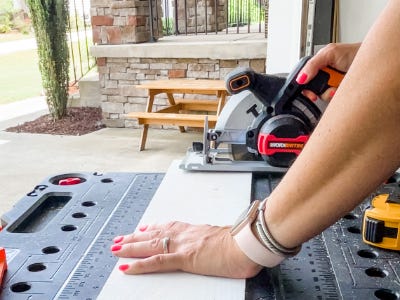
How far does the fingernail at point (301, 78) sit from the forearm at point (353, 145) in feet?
1.90

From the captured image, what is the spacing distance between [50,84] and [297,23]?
3.04 metres

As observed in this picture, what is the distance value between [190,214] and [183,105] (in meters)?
3.59

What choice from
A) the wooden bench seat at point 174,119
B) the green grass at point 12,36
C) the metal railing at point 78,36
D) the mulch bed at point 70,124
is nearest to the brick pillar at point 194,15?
the metal railing at point 78,36

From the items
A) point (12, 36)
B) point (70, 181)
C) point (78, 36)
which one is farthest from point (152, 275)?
point (12, 36)

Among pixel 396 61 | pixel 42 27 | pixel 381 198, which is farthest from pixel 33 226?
pixel 42 27

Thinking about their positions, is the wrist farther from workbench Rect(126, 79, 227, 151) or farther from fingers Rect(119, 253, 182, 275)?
workbench Rect(126, 79, 227, 151)

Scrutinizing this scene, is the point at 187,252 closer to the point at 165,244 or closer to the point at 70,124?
the point at 165,244

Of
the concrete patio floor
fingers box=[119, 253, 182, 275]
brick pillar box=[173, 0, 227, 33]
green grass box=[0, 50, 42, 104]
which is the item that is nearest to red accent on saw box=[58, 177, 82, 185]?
fingers box=[119, 253, 182, 275]

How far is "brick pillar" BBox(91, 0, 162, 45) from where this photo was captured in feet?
15.4

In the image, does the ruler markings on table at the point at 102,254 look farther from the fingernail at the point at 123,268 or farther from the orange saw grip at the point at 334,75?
the orange saw grip at the point at 334,75

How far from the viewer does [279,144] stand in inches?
51.4

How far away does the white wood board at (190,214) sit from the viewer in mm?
756

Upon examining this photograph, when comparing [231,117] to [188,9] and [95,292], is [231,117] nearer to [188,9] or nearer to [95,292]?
[95,292]

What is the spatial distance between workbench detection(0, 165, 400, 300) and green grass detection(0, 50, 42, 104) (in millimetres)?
6257
